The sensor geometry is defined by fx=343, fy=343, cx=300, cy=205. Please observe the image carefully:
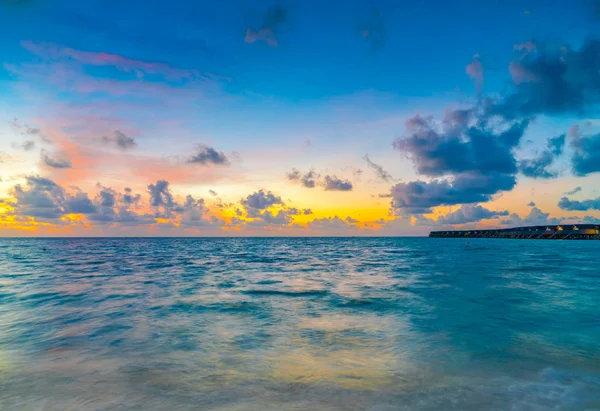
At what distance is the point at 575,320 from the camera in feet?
46.5

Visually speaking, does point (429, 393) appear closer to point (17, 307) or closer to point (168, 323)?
point (168, 323)

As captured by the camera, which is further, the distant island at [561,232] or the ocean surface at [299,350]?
the distant island at [561,232]

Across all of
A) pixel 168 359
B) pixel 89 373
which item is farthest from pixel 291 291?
pixel 89 373

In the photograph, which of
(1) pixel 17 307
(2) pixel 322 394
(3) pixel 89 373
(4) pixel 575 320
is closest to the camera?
(2) pixel 322 394

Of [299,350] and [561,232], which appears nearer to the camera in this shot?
[299,350]

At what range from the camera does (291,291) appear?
21547mm

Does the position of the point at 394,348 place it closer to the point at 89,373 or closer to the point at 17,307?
the point at 89,373

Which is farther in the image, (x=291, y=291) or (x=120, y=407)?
(x=291, y=291)

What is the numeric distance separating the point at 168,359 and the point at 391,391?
5.75m

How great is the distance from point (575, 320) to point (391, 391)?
1192 centimetres

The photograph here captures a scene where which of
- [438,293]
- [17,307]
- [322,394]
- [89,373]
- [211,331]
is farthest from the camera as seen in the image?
[438,293]

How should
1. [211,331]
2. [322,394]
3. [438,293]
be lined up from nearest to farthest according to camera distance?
[322,394], [211,331], [438,293]

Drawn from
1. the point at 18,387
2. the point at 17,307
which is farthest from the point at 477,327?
the point at 17,307

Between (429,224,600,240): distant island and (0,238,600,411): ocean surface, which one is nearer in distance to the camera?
(0,238,600,411): ocean surface
